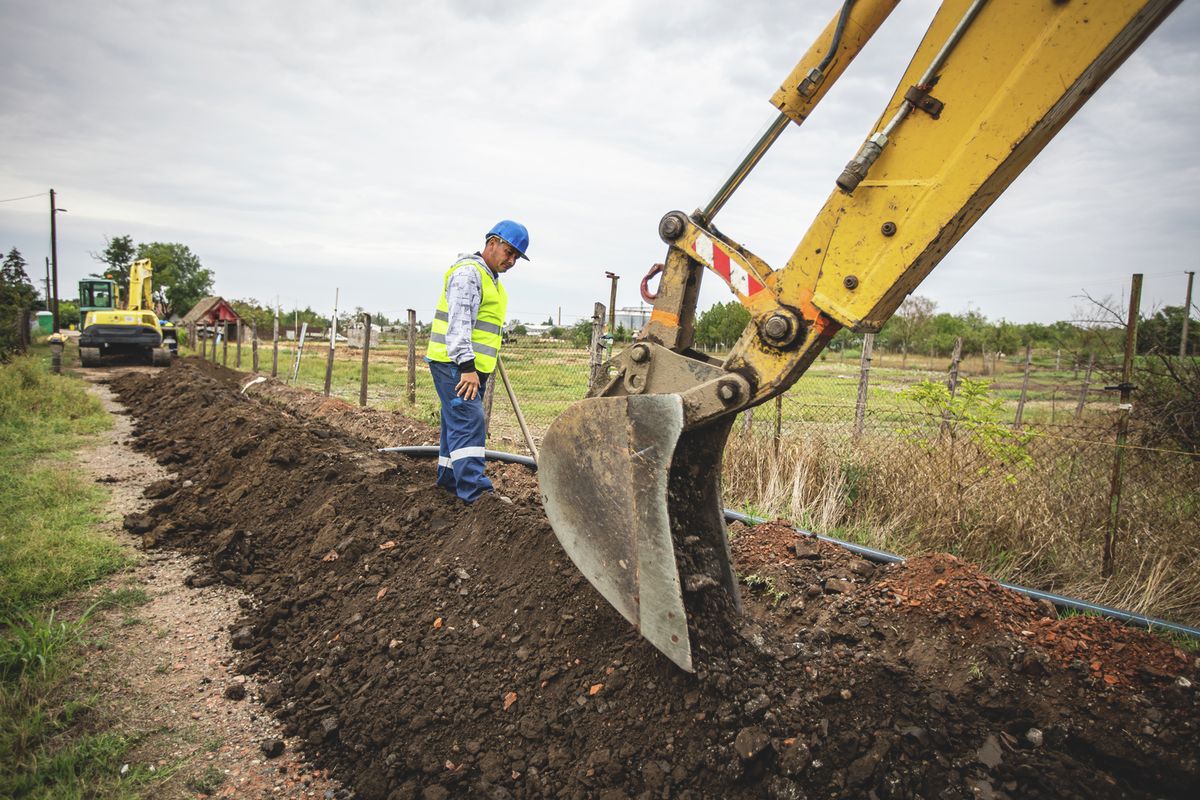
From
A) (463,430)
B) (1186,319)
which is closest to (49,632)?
(463,430)

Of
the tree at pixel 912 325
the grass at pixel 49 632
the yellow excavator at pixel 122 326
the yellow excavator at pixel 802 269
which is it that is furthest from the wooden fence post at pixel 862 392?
the tree at pixel 912 325

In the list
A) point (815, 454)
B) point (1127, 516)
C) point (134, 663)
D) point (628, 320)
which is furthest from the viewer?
point (628, 320)

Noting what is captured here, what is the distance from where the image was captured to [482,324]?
454 centimetres

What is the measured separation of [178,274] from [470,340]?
76113 mm

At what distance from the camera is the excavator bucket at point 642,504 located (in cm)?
242

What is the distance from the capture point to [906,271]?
2125mm

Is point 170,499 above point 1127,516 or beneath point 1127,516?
beneath

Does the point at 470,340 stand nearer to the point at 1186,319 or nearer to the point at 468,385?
the point at 468,385

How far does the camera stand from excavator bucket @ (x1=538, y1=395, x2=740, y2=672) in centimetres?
242

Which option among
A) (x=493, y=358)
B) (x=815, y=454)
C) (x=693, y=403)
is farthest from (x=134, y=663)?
(x=815, y=454)

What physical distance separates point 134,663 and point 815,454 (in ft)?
17.6

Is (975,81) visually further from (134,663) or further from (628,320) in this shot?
(628,320)

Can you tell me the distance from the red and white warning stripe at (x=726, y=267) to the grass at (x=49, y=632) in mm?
2960

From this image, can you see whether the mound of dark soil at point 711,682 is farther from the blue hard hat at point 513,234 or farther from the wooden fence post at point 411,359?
the wooden fence post at point 411,359
